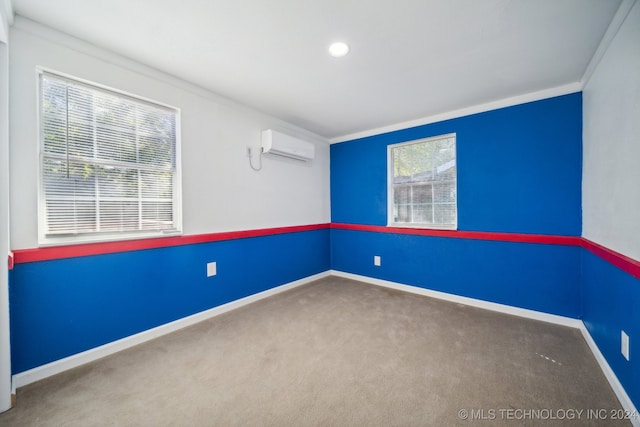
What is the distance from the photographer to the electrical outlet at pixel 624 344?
1.49 metres

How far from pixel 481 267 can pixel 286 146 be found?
9.61ft

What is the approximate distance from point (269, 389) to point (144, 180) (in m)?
2.05

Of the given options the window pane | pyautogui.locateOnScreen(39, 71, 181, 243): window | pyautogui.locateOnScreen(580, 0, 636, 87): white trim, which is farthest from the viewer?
the window pane

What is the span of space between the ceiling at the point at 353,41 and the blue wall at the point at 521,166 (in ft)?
1.00

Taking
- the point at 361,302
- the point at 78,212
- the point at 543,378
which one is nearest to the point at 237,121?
the point at 78,212

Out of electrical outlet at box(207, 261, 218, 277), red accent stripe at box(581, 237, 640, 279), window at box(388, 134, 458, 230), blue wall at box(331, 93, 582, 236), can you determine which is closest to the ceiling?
blue wall at box(331, 93, 582, 236)

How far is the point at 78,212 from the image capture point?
1.93m

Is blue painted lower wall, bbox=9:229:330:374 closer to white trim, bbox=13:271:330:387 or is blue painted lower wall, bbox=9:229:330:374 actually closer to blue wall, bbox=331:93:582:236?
white trim, bbox=13:271:330:387

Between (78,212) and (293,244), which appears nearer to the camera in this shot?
(78,212)

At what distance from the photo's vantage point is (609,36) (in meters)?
1.72

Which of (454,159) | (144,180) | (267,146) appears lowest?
(144,180)

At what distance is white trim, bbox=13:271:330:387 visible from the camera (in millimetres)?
1728

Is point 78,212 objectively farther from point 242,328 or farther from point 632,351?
point 632,351

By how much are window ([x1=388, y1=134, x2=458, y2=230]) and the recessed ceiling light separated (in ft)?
6.45
